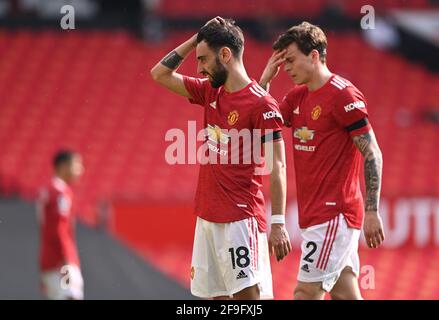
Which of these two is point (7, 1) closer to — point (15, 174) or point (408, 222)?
point (15, 174)

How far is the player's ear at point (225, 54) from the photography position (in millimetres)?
5594

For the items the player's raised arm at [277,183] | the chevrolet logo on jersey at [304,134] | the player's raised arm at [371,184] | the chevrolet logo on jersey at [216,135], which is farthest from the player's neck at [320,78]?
the chevrolet logo on jersey at [216,135]

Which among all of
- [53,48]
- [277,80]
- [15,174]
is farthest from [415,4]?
[15,174]

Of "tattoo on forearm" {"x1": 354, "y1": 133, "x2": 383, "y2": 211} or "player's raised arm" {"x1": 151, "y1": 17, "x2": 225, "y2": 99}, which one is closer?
"tattoo on forearm" {"x1": 354, "y1": 133, "x2": 383, "y2": 211}

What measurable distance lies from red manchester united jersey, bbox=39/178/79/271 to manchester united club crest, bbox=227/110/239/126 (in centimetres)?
347

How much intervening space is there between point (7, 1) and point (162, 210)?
678 cm

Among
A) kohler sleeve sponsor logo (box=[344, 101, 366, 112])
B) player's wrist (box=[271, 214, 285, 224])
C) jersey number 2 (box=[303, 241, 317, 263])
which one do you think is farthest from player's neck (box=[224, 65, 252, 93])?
jersey number 2 (box=[303, 241, 317, 263])

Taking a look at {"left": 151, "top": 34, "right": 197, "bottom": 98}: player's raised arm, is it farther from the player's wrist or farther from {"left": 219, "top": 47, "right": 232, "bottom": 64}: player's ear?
the player's wrist

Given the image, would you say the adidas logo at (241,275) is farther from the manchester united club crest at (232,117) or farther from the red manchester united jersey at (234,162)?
the manchester united club crest at (232,117)

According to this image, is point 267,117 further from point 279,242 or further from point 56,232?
point 56,232

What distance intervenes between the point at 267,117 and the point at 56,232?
12.1 ft

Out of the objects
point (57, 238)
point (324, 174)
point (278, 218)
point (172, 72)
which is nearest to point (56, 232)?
point (57, 238)

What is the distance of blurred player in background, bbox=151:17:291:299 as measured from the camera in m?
5.58
